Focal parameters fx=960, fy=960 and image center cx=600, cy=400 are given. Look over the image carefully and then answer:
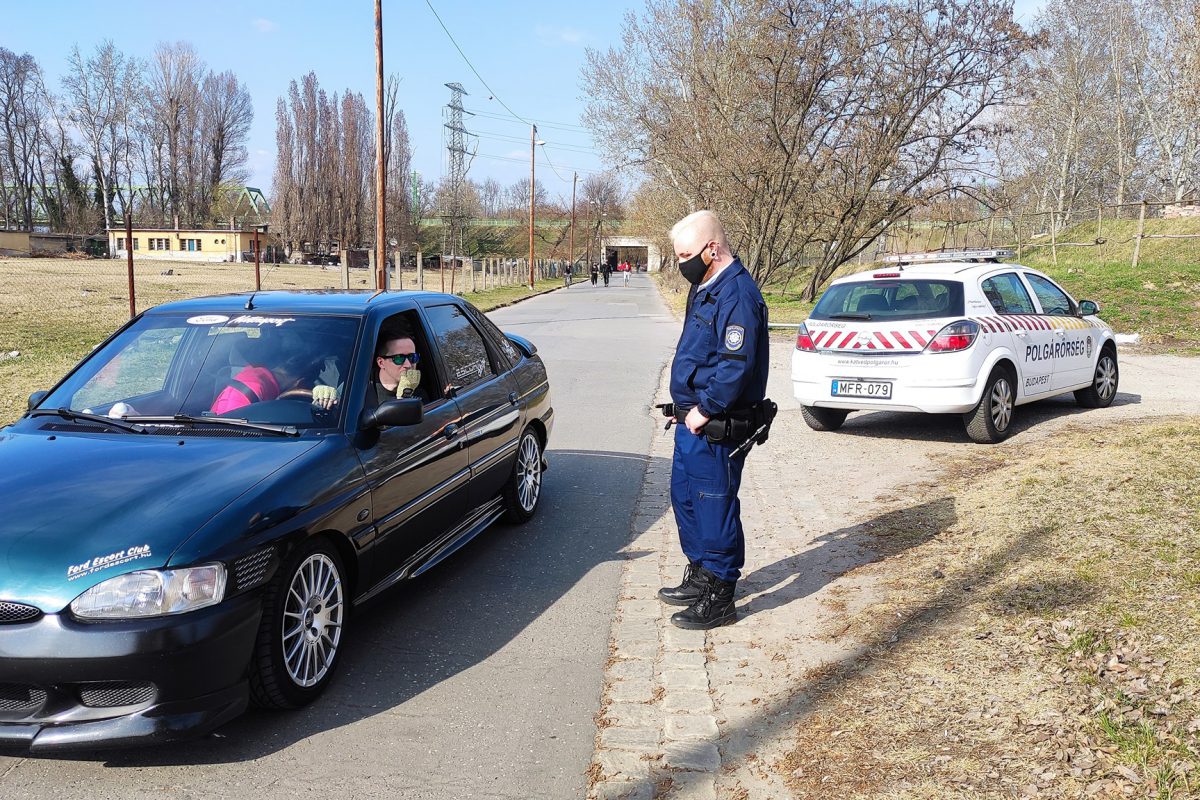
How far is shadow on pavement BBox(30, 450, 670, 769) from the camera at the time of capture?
3604 millimetres

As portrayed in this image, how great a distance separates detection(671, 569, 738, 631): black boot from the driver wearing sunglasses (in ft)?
5.77

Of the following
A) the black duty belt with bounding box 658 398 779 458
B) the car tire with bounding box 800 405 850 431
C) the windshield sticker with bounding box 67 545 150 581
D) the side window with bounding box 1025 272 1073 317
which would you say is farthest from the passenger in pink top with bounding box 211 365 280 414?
the side window with bounding box 1025 272 1073 317

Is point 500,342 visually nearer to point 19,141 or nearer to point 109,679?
point 109,679

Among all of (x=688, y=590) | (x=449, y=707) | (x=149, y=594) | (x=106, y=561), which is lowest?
(x=449, y=707)

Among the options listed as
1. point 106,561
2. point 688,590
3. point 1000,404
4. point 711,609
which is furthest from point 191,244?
point 106,561

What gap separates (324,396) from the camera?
4.54 m

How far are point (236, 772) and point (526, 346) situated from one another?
14.2ft

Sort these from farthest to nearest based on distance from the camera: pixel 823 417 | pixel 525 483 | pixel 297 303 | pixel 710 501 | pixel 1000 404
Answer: pixel 823 417 → pixel 1000 404 → pixel 525 483 → pixel 297 303 → pixel 710 501

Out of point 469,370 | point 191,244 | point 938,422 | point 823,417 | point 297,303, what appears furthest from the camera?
point 191,244

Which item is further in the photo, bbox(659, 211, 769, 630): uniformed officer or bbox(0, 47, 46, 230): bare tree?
bbox(0, 47, 46, 230): bare tree

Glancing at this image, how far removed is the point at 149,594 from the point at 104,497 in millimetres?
546

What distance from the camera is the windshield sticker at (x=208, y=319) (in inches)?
198

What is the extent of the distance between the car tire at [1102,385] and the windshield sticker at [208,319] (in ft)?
31.3

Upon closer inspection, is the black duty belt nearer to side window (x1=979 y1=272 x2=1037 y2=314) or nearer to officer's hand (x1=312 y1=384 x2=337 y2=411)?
officer's hand (x1=312 y1=384 x2=337 y2=411)
